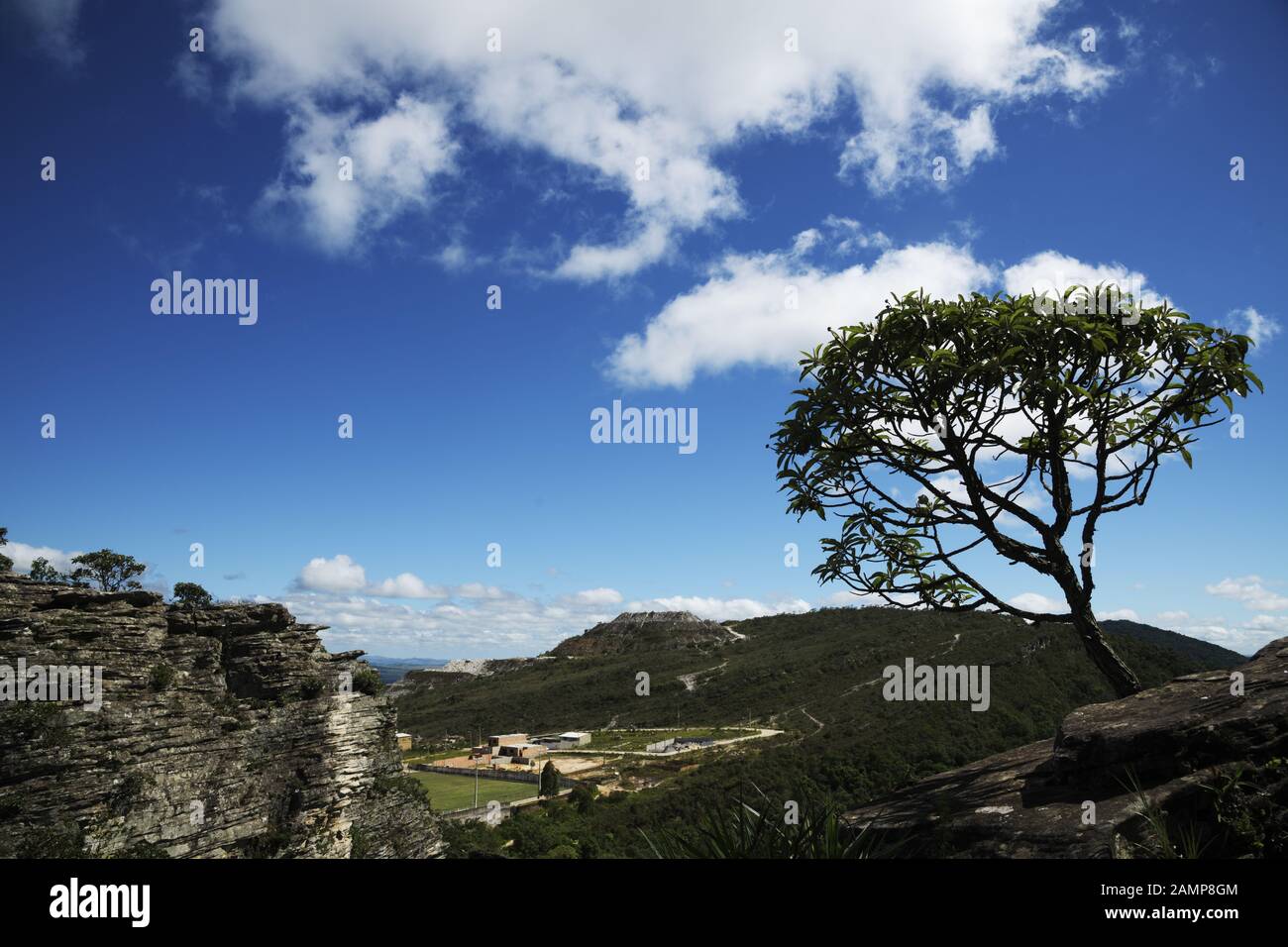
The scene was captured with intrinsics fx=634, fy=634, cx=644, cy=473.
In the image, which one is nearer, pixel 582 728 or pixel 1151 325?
pixel 1151 325

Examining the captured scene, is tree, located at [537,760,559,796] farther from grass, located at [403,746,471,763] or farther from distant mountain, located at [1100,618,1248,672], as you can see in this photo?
distant mountain, located at [1100,618,1248,672]

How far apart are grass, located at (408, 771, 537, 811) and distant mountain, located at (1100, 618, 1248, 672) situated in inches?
1977

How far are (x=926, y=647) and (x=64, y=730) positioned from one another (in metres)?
68.9

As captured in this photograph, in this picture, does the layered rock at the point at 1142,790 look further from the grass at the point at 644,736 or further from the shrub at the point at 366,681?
the grass at the point at 644,736

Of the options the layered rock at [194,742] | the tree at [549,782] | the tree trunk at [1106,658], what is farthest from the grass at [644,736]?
the tree trunk at [1106,658]

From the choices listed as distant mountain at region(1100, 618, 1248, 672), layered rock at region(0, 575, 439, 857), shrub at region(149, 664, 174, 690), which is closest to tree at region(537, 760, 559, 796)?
layered rock at region(0, 575, 439, 857)

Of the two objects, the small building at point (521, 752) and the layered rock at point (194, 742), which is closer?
the layered rock at point (194, 742)

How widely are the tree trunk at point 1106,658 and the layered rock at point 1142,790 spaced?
114 centimetres

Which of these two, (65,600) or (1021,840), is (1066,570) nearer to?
(1021,840)

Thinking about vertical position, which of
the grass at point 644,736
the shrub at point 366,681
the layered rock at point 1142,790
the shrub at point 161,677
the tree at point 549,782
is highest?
the layered rock at point 1142,790

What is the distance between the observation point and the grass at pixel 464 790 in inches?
2211

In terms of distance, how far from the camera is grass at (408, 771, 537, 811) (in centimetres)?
5616
